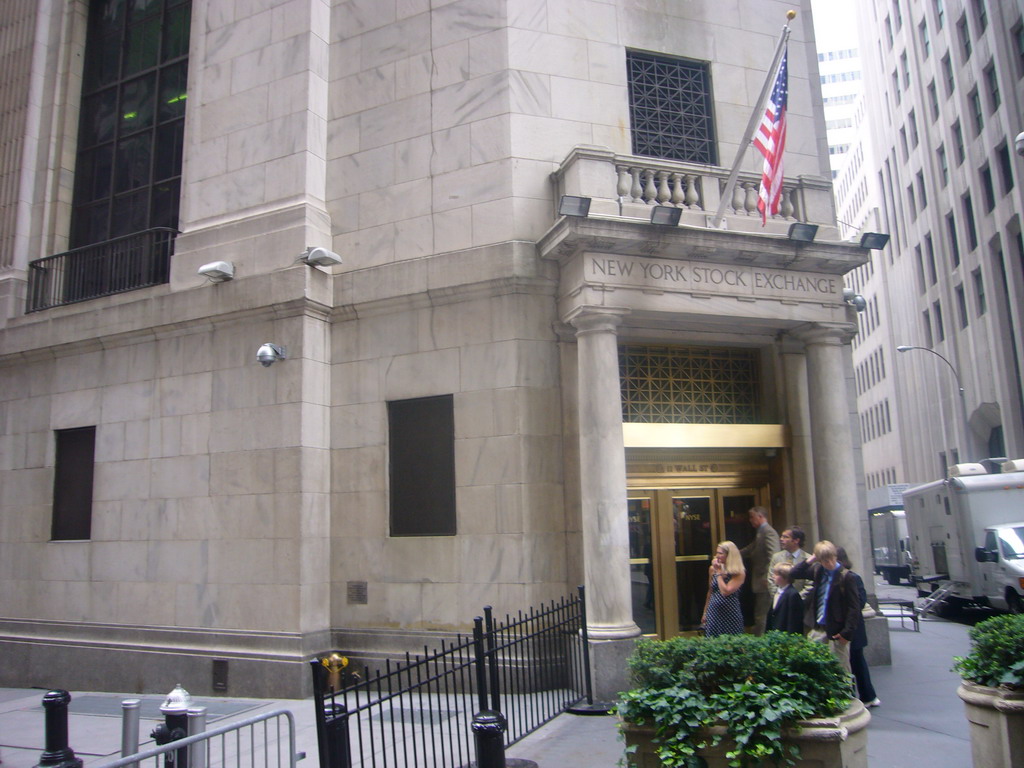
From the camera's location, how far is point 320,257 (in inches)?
455

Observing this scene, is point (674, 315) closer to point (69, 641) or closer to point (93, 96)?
point (69, 641)

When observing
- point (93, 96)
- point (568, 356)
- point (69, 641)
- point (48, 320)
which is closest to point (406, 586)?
point (568, 356)

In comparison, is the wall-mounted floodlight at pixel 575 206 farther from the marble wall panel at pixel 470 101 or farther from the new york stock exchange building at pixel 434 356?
the marble wall panel at pixel 470 101

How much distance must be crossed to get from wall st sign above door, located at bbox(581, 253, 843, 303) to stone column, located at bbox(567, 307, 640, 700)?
20.5 inches

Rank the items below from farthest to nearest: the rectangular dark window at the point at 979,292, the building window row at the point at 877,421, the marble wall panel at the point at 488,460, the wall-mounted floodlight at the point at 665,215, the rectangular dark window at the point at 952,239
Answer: the building window row at the point at 877,421
the rectangular dark window at the point at 952,239
the rectangular dark window at the point at 979,292
the marble wall panel at the point at 488,460
the wall-mounted floodlight at the point at 665,215

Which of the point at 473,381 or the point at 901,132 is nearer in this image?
the point at 473,381

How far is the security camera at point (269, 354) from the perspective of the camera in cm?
1138

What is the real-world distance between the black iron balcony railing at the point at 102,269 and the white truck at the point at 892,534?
28642mm

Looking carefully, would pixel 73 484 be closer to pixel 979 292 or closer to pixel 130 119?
pixel 130 119

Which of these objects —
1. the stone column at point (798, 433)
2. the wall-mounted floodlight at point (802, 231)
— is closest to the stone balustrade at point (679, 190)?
the wall-mounted floodlight at point (802, 231)

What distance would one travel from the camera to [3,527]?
47.0 ft

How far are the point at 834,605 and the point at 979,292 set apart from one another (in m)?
37.1

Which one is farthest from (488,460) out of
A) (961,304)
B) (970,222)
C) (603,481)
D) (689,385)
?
(961,304)

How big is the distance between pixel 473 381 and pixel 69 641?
307 inches
